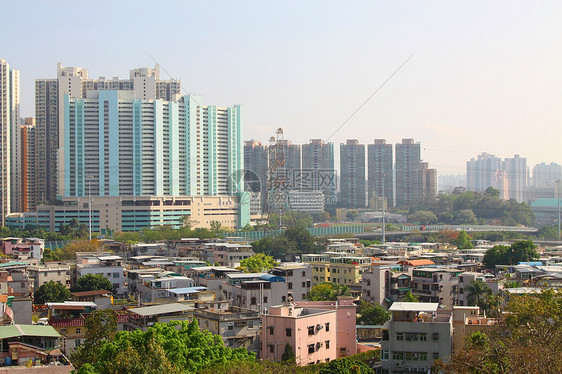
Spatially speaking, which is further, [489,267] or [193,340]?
[489,267]

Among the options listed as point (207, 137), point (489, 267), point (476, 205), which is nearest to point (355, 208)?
point (476, 205)

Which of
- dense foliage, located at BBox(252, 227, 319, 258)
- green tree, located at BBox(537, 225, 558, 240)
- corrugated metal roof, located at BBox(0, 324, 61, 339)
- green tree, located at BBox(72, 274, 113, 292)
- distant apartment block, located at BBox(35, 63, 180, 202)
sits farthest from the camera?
distant apartment block, located at BBox(35, 63, 180, 202)

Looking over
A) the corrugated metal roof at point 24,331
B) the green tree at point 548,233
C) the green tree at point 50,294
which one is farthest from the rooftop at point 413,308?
the green tree at point 548,233

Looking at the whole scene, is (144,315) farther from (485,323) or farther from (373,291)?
(373,291)

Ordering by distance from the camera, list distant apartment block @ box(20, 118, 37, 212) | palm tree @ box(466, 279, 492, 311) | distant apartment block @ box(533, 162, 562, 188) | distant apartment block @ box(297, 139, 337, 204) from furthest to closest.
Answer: distant apartment block @ box(533, 162, 562, 188)
distant apartment block @ box(297, 139, 337, 204)
distant apartment block @ box(20, 118, 37, 212)
palm tree @ box(466, 279, 492, 311)

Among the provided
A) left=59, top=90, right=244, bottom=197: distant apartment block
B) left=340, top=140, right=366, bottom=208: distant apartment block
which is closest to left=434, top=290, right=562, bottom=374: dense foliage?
left=59, top=90, right=244, bottom=197: distant apartment block

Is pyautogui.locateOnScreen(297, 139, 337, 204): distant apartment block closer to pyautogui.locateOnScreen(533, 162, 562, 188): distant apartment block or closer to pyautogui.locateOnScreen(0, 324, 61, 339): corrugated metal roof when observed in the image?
pyautogui.locateOnScreen(533, 162, 562, 188): distant apartment block
